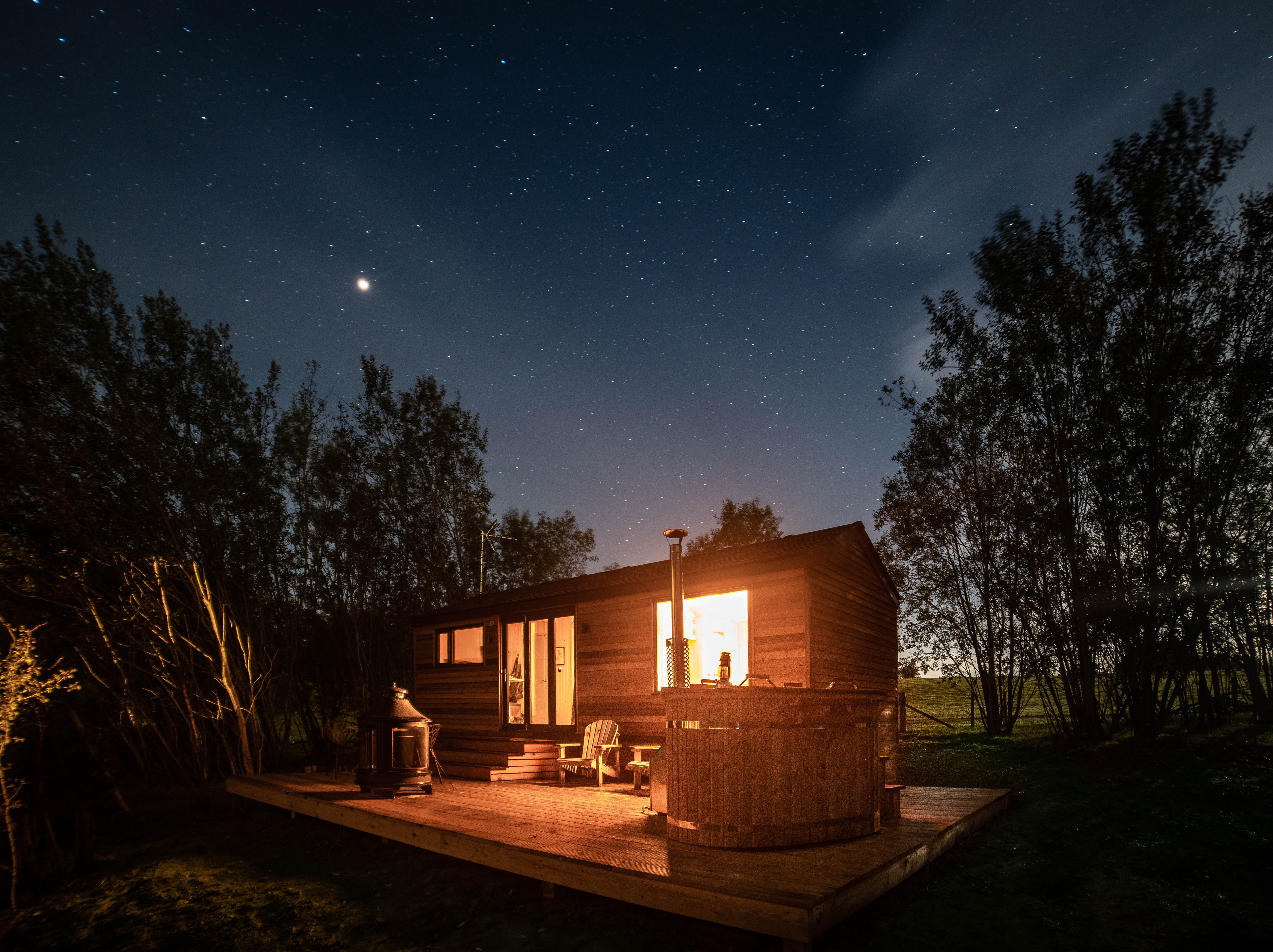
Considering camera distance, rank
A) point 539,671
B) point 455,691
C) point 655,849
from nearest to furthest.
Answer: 1. point 655,849
2. point 539,671
3. point 455,691

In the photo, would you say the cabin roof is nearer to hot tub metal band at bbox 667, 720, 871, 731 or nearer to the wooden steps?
the wooden steps

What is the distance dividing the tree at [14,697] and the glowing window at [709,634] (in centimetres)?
664

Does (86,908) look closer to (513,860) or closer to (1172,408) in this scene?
(513,860)

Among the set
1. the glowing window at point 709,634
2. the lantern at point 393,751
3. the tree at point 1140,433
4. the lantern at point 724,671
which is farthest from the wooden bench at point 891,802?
the tree at point 1140,433

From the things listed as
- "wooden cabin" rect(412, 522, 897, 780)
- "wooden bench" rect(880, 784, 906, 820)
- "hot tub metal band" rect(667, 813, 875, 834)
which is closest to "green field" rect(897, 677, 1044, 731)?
"wooden cabin" rect(412, 522, 897, 780)

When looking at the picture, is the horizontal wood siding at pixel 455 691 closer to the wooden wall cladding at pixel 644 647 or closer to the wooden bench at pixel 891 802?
the wooden wall cladding at pixel 644 647

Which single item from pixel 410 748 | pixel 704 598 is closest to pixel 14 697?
pixel 410 748

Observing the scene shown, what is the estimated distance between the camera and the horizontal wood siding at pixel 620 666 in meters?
9.47

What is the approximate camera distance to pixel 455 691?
1253 centimetres

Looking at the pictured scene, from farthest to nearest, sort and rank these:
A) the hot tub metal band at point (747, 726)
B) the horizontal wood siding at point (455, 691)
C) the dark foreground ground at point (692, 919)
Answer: the horizontal wood siding at point (455, 691) < the hot tub metal band at point (747, 726) < the dark foreground ground at point (692, 919)

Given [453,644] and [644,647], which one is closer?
[644,647]

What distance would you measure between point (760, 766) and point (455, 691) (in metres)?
9.07

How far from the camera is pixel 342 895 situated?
5801mm

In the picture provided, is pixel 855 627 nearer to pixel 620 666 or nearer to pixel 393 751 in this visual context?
pixel 620 666
